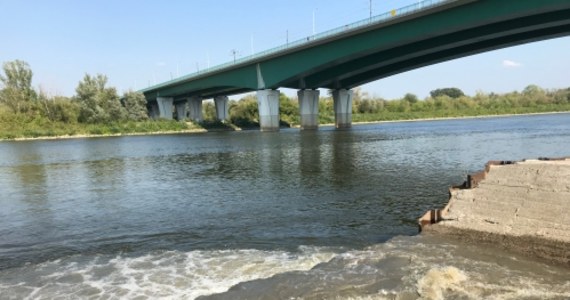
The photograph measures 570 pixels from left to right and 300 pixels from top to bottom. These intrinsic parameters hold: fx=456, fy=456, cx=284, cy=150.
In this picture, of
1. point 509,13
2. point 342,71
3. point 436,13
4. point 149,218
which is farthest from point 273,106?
point 149,218

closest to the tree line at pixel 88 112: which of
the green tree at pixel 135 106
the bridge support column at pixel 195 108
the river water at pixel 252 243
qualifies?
the green tree at pixel 135 106

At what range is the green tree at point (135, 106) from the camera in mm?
123062

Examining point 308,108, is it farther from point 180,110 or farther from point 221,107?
point 180,110

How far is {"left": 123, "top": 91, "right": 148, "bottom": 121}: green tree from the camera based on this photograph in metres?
123

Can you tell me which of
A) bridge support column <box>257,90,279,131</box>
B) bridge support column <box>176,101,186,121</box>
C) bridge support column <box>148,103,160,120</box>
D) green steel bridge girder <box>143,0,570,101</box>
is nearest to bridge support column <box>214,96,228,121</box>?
green steel bridge girder <box>143,0,570,101</box>

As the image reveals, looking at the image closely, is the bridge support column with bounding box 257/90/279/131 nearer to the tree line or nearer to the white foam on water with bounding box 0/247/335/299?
the tree line

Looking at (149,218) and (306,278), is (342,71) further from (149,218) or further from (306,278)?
(306,278)

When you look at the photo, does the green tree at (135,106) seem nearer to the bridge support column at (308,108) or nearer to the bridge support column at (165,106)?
the bridge support column at (165,106)

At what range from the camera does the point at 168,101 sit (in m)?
140

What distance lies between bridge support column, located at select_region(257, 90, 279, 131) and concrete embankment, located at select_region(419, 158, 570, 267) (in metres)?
81.6

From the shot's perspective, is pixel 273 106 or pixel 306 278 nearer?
pixel 306 278

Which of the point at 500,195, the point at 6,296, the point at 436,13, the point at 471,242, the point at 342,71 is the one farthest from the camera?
the point at 342,71

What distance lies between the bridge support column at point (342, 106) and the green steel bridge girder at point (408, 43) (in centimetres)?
205

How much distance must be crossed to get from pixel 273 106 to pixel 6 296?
88312 millimetres
